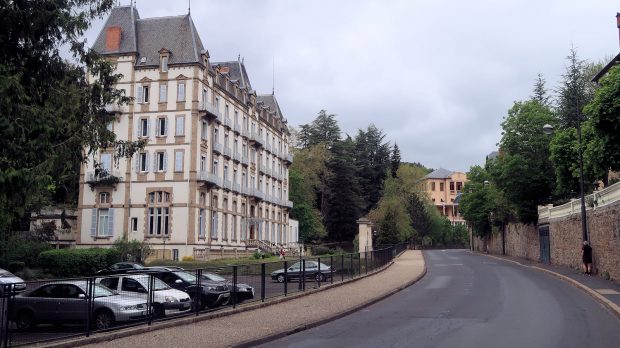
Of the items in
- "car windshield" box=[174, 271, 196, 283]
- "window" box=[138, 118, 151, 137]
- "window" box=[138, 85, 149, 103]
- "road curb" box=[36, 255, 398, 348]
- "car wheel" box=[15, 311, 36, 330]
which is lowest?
"road curb" box=[36, 255, 398, 348]

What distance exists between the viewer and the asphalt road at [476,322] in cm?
1191

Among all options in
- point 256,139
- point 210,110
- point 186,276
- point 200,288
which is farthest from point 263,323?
point 256,139

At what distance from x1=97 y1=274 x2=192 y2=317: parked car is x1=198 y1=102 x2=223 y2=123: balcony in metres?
40.3

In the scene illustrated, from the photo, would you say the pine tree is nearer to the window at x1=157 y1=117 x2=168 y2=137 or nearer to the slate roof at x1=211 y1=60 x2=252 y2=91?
the slate roof at x1=211 y1=60 x2=252 y2=91

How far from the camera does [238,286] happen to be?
58.4 feet

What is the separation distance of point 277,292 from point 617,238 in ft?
48.1

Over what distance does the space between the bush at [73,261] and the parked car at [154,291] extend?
28819 mm

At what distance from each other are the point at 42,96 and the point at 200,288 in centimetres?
672

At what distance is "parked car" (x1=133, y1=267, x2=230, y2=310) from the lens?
16.3 meters

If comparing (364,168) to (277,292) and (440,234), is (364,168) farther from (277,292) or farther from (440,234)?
(277,292)

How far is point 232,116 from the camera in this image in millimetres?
63719

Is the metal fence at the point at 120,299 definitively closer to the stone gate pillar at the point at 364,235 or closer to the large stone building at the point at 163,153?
the stone gate pillar at the point at 364,235

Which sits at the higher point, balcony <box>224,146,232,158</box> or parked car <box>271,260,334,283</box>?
balcony <box>224,146,232,158</box>

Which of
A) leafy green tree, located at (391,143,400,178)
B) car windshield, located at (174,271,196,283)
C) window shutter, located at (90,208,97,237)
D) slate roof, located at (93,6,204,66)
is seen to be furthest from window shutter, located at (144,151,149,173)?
leafy green tree, located at (391,143,400,178)
